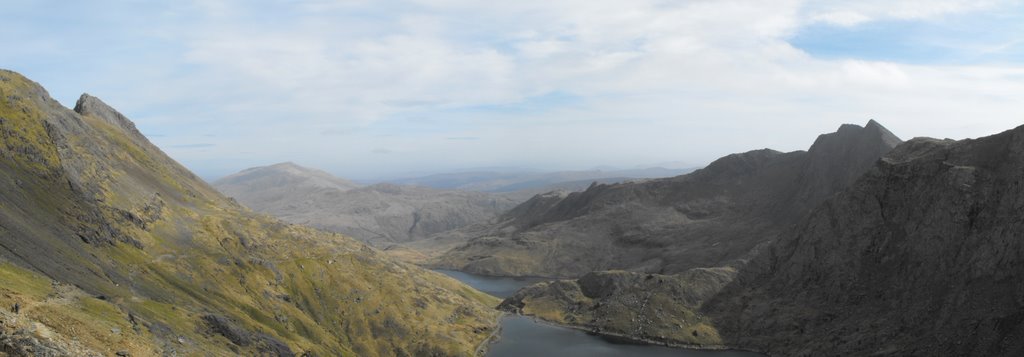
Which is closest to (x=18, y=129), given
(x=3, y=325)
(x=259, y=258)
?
(x=259, y=258)

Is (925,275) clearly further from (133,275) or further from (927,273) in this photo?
(133,275)

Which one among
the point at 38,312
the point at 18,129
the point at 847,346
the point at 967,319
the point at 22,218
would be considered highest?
the point at 18,129

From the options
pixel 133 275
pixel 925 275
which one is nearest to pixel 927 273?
pixel 925 275

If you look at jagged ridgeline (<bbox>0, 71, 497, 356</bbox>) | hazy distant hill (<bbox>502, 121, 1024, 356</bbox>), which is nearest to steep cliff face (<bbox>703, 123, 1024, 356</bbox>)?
hazy distant hill (<bbox>502, 121, 1024, 356</bbox>)

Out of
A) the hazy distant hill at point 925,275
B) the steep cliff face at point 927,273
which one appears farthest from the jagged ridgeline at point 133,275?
the steep cliff face at point 927,273

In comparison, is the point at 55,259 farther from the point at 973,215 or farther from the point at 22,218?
the point at 973,215

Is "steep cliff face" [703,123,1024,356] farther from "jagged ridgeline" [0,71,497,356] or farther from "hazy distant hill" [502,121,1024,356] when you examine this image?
"jagged ridgeline" [0,71,497,356]

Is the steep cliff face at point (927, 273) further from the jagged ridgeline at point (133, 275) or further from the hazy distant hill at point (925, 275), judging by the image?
the jagged ridgeline at point (133, 275)
